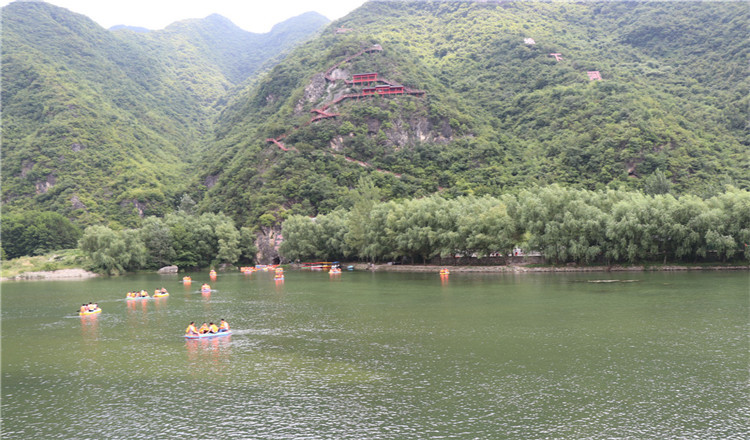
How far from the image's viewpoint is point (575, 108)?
192 m

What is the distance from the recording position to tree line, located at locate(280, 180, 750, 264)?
89.6m

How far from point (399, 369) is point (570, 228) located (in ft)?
229

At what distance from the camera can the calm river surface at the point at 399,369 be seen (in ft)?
92.9

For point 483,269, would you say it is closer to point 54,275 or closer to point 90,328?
point 90,328

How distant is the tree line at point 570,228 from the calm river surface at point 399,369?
67.4ft

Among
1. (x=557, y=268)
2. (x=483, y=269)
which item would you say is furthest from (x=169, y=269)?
(x=557, y=268)

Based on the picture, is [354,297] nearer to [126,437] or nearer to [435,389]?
[435,389]

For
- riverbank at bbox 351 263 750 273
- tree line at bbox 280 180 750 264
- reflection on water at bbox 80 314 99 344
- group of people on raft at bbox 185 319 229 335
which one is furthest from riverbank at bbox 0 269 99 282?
group of people on raft at bbox 185 319 229 335

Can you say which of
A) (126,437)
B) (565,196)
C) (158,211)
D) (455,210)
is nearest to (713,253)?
(565,196)

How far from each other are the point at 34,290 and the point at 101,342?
206 feet

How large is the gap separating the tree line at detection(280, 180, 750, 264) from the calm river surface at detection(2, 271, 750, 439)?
67.4ft

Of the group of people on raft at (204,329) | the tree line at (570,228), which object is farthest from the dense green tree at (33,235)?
the group of people on raft at (204,329)

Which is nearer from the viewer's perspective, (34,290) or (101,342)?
(101,342)

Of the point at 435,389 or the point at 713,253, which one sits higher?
the point at 713,253
